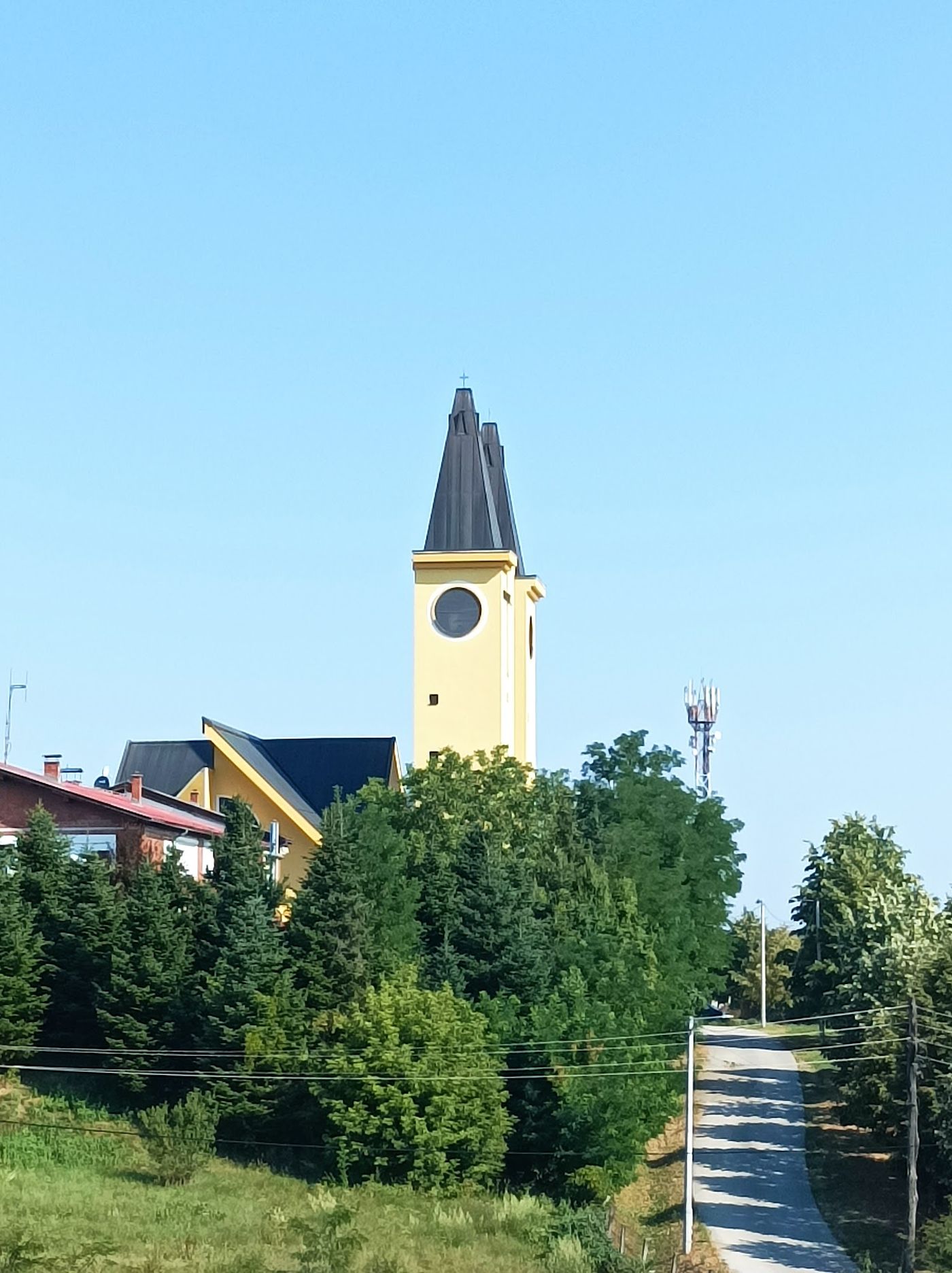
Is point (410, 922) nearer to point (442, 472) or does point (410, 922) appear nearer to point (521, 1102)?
point (521, 1102)

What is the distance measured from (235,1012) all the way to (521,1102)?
7.73 m

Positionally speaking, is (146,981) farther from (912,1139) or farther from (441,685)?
(441,685)

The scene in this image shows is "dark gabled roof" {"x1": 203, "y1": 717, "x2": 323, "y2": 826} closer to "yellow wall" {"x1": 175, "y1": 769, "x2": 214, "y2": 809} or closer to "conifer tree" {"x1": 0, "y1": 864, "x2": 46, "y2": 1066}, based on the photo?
"yellow wall" {"x1": 175, "y1": 769, "x2": 214, "y2": 809}

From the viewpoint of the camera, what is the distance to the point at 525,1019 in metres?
53.4

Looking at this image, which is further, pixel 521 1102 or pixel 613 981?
pixel 613 981

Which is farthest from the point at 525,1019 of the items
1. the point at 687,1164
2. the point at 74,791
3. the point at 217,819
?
the point at 217,819

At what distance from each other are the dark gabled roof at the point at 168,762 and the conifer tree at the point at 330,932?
82.2 ft

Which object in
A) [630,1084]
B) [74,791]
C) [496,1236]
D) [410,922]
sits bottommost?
[496,1236]

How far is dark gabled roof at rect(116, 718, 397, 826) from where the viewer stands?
7962 cm

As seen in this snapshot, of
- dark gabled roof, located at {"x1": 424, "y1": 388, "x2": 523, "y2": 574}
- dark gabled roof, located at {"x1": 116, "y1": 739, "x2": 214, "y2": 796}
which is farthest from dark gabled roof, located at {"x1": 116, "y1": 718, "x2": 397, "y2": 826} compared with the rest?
dark gabled roof, located at {"x1": 424, "y1": 388, "x2": 523, "y2": 574}

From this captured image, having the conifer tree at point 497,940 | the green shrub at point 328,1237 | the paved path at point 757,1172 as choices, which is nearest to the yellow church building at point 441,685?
the paved path at point 757,1172

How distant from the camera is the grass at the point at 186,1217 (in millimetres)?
38500

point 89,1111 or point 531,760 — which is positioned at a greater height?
point 531,760

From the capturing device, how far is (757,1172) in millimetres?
55750
